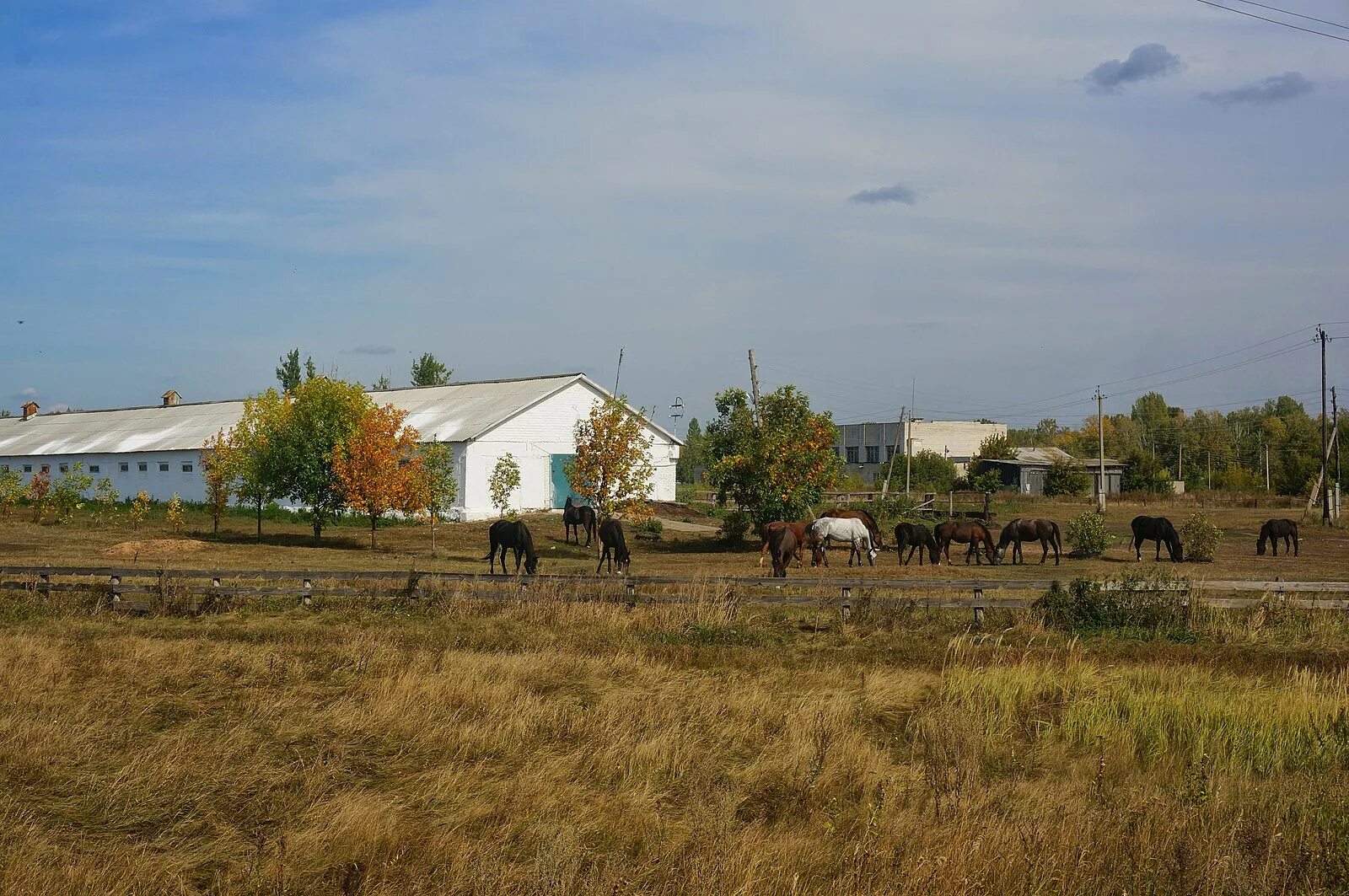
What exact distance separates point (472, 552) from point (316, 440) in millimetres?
8696

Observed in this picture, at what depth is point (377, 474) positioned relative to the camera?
36.2 metres

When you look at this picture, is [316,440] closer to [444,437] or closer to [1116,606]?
[444,437]

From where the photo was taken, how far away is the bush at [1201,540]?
33.0 m

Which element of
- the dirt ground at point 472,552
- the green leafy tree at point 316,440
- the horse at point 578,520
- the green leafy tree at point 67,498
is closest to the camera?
the dirt ground at point 472,552

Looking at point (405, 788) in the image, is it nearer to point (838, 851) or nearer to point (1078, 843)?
point (838, 851)

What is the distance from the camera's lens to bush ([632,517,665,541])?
132 feet

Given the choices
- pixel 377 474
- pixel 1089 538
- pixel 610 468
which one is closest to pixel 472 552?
pixel 377 474

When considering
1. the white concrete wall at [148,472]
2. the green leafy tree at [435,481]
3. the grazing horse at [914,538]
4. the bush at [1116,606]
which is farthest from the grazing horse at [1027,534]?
the white concrete wall at [148,472]

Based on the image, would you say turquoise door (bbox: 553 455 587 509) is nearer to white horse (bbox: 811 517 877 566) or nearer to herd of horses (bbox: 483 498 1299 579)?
herd of horses (bbox: 483 498 1299 579)

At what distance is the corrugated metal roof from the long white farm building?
0.10 metres

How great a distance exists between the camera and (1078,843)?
757cm

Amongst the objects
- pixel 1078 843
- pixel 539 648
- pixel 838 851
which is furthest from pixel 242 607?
pixel 1078 843

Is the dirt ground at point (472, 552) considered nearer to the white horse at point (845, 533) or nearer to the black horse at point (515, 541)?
the white horse at point (845, 533)

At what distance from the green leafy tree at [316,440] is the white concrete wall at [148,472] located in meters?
17.5
